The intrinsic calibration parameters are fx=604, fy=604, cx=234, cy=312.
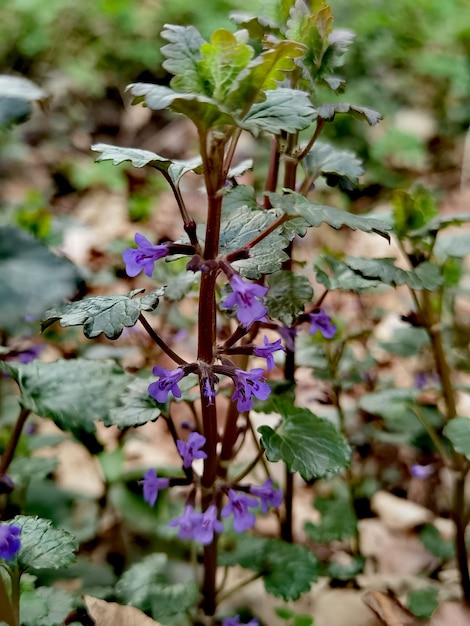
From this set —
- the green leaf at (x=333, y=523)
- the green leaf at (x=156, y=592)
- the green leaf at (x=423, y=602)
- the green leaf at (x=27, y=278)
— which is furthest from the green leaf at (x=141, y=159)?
the green leaf at (x=423, y=602)

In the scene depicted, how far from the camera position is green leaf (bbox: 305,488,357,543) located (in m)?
1.28

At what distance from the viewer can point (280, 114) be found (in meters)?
0.77

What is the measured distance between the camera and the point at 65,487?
1.63 meters

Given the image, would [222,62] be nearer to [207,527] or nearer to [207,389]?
[207,389]

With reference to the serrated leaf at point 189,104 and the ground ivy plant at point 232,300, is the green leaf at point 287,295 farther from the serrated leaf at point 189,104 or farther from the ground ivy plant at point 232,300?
the serrated leaf at point 189,104

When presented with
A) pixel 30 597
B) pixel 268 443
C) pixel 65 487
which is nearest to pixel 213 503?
pixel 268 443

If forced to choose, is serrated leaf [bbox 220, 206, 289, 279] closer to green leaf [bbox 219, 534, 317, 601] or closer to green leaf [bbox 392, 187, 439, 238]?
green leaf [bbox 392, 187, 439, 238]

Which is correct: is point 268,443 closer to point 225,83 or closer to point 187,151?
point 225,83

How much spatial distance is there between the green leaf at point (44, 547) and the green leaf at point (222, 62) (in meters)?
0.63

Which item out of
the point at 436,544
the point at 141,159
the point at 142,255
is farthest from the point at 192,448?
the point at 436,544

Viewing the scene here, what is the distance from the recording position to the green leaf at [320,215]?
2.38ft

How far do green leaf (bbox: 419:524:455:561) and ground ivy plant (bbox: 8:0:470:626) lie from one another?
4.4 inches

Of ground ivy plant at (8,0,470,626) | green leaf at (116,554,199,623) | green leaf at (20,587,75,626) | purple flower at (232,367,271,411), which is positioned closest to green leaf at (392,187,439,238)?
ground ivy plant at (8,0,470,626)

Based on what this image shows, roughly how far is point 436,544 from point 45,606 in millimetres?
828
